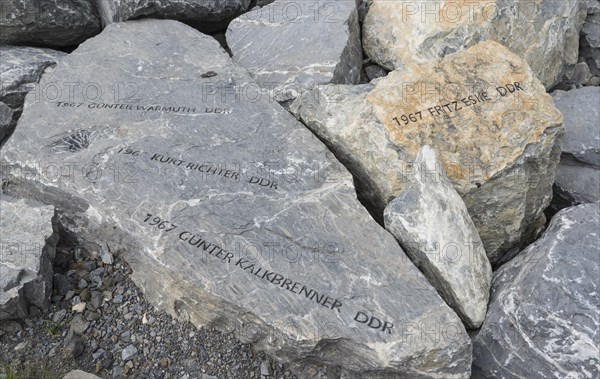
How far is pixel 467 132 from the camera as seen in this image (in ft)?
12.1

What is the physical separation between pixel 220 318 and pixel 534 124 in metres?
2.07

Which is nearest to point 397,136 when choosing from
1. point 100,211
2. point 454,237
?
point 454,237

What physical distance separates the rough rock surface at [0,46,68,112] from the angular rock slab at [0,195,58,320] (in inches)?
47.7

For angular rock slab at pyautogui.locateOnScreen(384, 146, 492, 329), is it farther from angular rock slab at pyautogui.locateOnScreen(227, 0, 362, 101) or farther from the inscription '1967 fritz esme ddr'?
angular rock slab at pyautogui.locateOnScreen(227, 0, 362, 101)

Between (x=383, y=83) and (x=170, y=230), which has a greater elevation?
(x=383, y=83)

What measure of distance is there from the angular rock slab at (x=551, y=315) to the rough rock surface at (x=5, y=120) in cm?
320

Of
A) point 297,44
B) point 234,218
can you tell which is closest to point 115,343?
point 234,218

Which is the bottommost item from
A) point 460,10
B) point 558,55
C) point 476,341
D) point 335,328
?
point 476,341

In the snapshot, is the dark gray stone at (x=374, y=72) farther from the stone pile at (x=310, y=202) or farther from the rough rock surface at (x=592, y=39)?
the rough rock surface at (x=592, y=39)

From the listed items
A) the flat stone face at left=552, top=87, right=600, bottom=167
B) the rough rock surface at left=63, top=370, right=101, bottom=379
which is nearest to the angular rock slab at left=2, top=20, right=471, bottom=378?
the rough rock surface at left=63, top=370, right=101, bottom=379

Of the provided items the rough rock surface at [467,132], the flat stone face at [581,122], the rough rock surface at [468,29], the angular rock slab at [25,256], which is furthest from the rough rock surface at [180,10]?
the flat stone face at [581,122]

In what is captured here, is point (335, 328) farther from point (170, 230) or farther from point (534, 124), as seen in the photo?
point (534, 124)

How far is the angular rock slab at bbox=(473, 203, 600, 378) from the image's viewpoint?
2.91m

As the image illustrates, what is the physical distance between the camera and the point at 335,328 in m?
2.93
